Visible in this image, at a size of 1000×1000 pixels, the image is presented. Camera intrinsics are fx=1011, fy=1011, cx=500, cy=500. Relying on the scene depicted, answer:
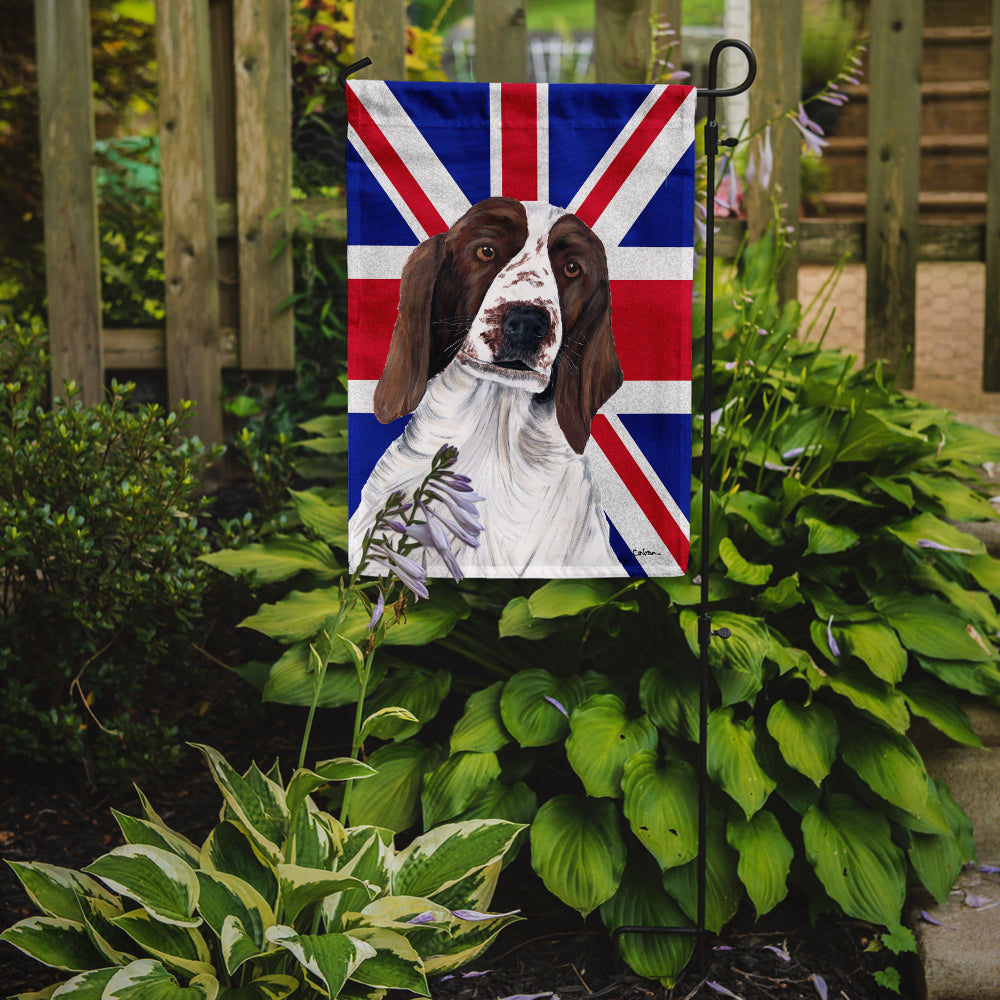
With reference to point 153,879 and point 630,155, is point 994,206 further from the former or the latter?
point 153,879

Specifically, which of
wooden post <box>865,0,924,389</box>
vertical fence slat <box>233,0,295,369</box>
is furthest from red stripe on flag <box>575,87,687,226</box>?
wooden post <box>865,0,924,389</box>

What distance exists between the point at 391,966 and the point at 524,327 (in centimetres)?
111

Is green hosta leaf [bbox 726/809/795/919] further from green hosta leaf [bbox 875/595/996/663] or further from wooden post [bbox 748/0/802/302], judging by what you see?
wooden post [bbox 748/0/802/302]

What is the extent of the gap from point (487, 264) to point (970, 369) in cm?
426

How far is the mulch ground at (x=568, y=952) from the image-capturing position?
74.7 inches

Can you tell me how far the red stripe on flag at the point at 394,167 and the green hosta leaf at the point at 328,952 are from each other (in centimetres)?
119

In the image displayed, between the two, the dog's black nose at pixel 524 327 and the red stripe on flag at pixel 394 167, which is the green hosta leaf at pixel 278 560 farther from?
the red stripe on flag at pixel 394 167

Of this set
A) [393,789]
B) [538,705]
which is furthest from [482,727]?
[393,789]

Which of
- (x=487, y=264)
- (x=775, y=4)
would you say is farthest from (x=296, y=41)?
(x=487, y=264)

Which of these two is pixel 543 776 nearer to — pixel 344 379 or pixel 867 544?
pixel 867 544

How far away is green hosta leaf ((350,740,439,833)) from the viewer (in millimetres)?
2037

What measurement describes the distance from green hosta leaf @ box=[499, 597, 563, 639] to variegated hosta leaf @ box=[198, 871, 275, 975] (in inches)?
27.4

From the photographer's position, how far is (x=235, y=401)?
3482mm

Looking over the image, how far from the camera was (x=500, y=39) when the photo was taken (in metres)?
3.20
